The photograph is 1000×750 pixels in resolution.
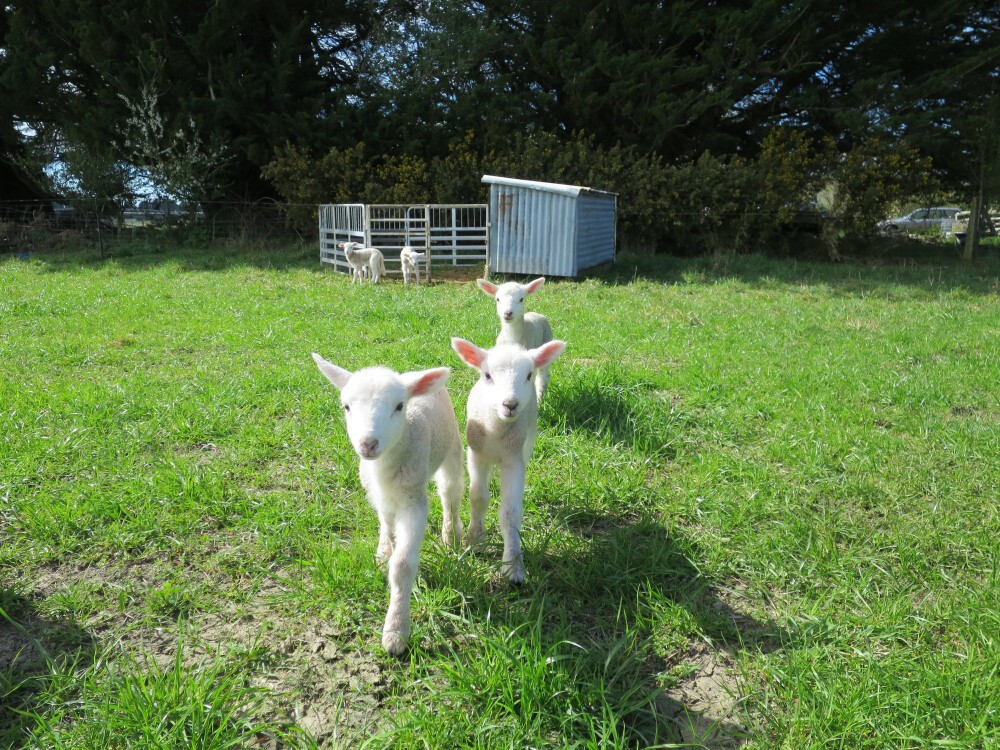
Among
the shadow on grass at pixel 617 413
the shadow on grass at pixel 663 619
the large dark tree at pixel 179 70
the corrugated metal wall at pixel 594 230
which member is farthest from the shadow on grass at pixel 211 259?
the shadow on grass at pixel 663 619

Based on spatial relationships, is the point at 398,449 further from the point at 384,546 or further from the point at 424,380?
the point at 384,546

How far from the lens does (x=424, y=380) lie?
2686mm

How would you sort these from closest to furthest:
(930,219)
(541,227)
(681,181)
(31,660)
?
(31,660) < (541,227) < (681,181) < (930,219)

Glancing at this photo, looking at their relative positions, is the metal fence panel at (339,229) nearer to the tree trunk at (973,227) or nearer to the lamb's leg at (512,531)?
the lamb's leg at (512,531)

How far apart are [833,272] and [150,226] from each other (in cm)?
2063

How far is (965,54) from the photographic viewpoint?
60.3ft

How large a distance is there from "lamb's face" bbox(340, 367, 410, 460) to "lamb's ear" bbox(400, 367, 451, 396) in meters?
0.05

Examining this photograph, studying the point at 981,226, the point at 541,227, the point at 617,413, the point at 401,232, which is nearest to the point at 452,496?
the point at 617,413

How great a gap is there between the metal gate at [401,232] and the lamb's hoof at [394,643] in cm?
1237

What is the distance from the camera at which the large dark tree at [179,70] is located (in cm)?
1880

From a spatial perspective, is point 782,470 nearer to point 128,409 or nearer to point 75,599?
point 75,599

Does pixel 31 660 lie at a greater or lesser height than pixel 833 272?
lesser

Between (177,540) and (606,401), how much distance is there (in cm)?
315

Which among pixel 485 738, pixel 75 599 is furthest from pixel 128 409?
pixel 485 738
